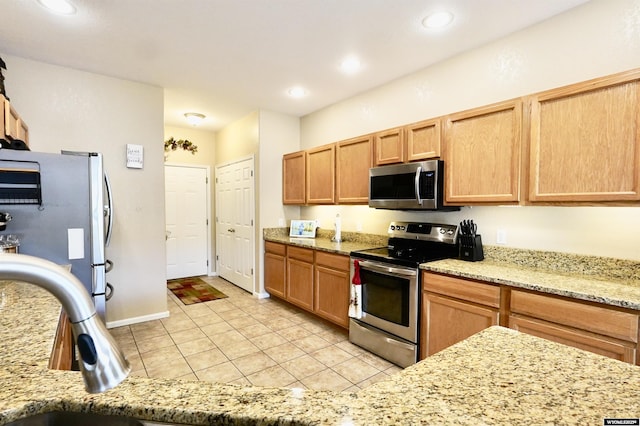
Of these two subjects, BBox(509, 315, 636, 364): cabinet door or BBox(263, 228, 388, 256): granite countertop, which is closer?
BBox(509, 315, 636, 364): cabinet door

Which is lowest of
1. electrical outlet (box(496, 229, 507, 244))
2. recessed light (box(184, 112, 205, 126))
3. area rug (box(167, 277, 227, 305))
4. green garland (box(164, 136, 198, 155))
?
area rug (box(167, 277, 227, 305))

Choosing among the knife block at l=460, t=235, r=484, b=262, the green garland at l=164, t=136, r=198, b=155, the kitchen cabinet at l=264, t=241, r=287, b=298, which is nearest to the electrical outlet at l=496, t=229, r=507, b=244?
the knife block at l=460, t=235, r=484, b=262

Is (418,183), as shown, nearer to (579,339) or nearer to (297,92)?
(579,339)

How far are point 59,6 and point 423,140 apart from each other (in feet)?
9.52

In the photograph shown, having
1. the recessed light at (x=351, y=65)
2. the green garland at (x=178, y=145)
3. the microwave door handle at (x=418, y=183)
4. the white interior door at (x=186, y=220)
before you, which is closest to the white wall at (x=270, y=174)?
the green garland at (x=178, y=145)

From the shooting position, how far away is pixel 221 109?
14.5ft

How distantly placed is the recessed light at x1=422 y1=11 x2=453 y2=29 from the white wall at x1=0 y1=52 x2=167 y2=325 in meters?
2.95

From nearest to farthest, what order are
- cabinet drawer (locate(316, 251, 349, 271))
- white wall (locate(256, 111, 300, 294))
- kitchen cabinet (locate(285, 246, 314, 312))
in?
cabinet drawer (locate(316, 251, 349, 271)) → kitchen cabinet (locate(285, 246, 314, 312)) → white wall (locate(256, 111, 300, 294))

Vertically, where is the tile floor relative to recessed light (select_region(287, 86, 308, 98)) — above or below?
→ below

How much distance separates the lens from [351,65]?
3051mm

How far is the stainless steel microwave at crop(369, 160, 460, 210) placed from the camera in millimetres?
2635

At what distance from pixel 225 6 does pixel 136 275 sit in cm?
289

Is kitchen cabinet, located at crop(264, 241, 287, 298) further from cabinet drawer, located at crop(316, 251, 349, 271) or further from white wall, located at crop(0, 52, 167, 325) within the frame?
white wall, located at crop(0, 52, 167, 325)

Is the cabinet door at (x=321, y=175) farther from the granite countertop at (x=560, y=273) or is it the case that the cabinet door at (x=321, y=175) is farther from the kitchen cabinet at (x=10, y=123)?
the kitchen cabinet at (x=10, y=123)
